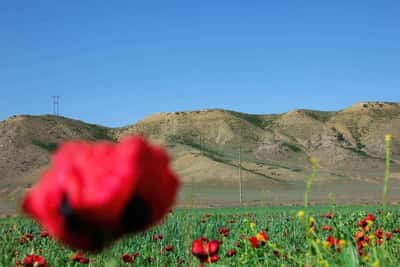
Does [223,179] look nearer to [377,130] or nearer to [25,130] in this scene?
[25,130]

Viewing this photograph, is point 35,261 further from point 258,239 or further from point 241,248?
point 241,248

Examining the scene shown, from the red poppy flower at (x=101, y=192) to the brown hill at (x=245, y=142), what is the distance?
62235 millimetres

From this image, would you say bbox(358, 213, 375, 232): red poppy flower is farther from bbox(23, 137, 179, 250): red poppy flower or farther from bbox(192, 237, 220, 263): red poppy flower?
bbox(23, 137, 179, 250): red poppy flower

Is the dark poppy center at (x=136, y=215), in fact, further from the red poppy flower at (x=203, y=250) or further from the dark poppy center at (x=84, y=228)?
the red poppy flower at (x=203, y=250)

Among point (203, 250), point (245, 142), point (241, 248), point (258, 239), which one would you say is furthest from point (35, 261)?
point (245, 142)

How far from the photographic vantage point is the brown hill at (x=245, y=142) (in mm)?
74500

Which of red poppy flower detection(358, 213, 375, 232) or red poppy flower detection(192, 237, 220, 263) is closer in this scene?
red poppy flower detection(192, 237, 220, 263)

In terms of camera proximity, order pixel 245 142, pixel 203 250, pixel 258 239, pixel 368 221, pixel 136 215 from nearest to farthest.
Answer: pixel 136 215
pixel 203 250
pixel 258 239
pixel 368 221
pixel 245 142

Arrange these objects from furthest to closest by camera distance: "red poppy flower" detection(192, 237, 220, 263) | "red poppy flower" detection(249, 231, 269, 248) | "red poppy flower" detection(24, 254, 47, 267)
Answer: "red poppy flower" detection(249, 231, 269, 248) < "red poppy flower" detection(24, 254, 47, 267) < "red poppy flower" detection(192, 237, 220, 263)

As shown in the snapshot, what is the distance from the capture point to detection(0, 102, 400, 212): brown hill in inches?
2933

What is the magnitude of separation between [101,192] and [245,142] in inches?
4465

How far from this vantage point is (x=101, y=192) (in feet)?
3.18

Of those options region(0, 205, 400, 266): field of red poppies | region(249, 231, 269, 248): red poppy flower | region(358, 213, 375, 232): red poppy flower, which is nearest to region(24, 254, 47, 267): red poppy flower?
region(0, 205, 400, 266): field of red poppies

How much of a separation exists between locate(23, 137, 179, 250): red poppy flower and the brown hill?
62235mm
